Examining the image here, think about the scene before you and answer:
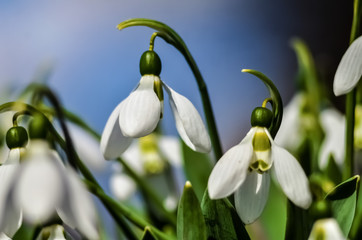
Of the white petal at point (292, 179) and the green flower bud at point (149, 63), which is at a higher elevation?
the green flower bud at point (149, 63)

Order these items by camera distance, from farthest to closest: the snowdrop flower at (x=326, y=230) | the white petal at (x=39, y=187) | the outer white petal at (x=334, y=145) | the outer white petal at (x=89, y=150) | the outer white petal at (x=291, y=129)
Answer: the outer white petal at (x=291, y=129), the outer white petal at (x=334, y=145), the outer white petal at (x=89, y=150), the snowdrop flower at (x=326, y=230), the white petal at (x=39, y=187)

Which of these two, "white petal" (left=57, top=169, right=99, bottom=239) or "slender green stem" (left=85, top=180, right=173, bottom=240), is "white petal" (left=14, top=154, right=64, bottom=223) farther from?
"slender green stem" (left=85, top=180, right=173, bottom=240)

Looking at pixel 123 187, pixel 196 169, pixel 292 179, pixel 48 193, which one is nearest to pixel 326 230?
pixel 292 179

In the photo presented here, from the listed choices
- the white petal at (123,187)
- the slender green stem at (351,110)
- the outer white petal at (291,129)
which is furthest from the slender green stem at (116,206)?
the outer white petal at (291,129)

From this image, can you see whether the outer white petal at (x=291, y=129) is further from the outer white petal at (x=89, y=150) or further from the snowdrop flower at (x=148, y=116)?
the snowdrop flower at (x=148, y=116)

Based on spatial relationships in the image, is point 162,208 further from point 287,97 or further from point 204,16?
point 204,16

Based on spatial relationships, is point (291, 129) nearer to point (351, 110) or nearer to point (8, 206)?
point (351, 110)

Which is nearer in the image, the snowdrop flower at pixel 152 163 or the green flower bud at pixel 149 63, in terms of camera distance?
the green flower bud at pixel 149 63
